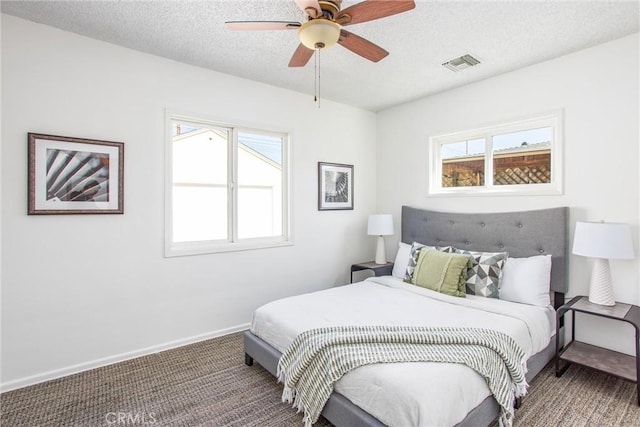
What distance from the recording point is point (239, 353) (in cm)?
291

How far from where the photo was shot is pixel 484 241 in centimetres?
333

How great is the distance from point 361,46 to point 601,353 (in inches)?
115

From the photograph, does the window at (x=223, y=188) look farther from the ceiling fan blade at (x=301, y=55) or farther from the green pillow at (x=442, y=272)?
the green pillow at (x=442, y=272)

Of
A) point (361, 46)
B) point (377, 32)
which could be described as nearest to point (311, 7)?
point (361, 46)

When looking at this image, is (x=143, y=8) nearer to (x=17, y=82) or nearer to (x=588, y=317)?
(x=17, y=82)

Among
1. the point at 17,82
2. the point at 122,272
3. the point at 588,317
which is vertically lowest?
the point at 588,317

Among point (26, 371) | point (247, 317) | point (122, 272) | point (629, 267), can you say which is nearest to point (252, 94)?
point (122, 272)

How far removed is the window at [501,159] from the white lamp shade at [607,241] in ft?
1.99

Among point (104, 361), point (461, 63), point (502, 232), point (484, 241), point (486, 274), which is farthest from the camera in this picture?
point (484, 241)

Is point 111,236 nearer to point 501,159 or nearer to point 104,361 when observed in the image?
point 104,361

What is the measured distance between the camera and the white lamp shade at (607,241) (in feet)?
7.63

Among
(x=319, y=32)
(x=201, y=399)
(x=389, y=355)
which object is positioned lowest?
(x=201, y=399)

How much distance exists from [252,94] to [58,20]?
163cm

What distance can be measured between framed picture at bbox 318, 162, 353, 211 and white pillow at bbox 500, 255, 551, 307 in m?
2.07
